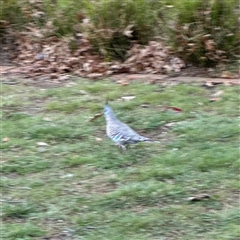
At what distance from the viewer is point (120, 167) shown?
507cm

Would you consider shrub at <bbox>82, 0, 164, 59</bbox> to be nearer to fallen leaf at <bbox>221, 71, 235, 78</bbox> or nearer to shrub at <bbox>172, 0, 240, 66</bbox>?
shrub at <bbox>172, 0, 240, 66</bbox>

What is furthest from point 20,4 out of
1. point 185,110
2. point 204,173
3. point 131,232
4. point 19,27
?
point 131,232

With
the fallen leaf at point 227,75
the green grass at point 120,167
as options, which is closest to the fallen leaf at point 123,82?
the green grass at point 120,167

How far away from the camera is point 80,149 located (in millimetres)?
5457

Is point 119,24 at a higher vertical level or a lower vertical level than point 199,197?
higher

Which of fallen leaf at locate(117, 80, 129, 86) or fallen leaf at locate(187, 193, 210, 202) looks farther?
fallen leaf at locate(117, 80, 129, 86)

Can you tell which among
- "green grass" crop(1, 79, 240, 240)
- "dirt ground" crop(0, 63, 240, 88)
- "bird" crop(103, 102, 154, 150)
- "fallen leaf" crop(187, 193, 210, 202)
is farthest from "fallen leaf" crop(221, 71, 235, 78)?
"fallen leaf" crop(187, 193, 210, 202)

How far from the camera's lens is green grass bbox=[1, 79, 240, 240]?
4.13 metres

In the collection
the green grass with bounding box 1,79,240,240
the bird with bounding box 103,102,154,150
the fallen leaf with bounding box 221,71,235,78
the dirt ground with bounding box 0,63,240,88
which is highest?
the bird with bounding box 103,102,154,150

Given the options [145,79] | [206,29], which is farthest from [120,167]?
[206,29]

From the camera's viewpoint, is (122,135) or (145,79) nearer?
(122,135)

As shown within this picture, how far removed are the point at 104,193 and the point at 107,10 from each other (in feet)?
12.7

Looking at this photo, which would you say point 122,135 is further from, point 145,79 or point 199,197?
point 145,79

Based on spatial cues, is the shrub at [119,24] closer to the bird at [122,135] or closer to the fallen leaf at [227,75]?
the fallen leaf at [227,75]
